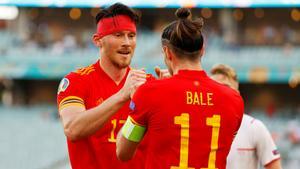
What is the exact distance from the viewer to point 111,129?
16.1 ft

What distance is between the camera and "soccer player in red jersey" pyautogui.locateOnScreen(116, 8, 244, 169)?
3896 mm

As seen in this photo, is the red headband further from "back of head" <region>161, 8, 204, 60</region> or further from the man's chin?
"back of head" <region>161, 8, 204, 60</region>

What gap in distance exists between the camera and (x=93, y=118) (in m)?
4.23

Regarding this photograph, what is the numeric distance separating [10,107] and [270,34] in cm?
1352

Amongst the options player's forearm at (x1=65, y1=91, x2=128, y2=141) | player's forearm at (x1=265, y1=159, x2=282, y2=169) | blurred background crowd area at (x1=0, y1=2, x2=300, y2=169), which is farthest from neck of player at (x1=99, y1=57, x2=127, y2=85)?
blurred background crowd area at (x1=0, y1=2, x2=300, y2=169)

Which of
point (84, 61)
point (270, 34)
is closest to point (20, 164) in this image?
point (84, 61)

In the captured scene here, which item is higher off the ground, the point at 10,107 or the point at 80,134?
the point at 80,134

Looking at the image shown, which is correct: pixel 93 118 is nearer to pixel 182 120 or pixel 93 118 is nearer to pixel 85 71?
pixel 182 120

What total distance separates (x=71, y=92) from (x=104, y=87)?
0.37 metres

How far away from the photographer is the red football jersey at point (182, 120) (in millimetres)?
3893

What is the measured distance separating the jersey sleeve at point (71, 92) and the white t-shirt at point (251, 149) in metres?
1.87

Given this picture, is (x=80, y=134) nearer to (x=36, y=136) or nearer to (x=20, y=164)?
(x=20, y=164)

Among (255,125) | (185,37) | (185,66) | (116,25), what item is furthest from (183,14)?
(255,125)

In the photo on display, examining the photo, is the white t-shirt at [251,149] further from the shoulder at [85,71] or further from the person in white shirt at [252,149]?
the shoulder at [85,71]
